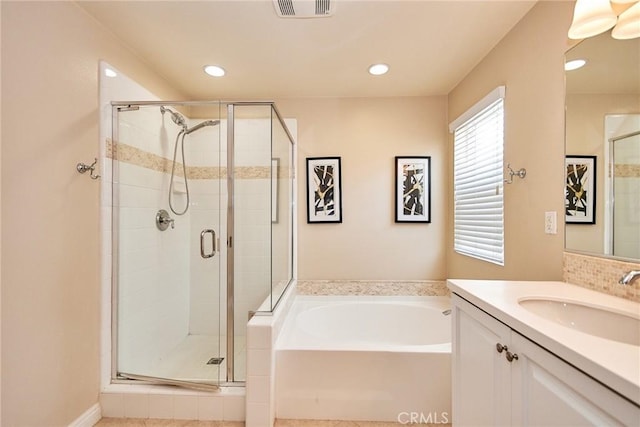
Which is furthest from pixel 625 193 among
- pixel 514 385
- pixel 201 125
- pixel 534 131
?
pixel 201 125

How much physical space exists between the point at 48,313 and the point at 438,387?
6.80ft

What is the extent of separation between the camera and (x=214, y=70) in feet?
7.27

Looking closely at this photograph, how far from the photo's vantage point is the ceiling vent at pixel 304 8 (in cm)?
147

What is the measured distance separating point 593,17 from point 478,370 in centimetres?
142

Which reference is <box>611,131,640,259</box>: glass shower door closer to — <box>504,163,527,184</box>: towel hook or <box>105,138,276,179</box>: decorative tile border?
<box>504,163,527,184</box>: towel hook

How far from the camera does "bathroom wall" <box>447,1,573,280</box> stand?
1397 millimetres

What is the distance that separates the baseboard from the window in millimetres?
2628

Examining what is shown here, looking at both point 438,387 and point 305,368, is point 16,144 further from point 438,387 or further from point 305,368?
point 438,387

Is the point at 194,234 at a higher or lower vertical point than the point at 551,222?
lower

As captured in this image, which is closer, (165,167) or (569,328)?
(569,328)

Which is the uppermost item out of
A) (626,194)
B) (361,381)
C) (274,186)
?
(274,186)

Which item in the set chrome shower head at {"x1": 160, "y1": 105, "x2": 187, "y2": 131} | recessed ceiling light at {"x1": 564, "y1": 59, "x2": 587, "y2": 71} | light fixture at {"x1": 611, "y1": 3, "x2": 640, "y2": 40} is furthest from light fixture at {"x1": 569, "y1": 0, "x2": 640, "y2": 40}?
chrome shower head at {"x1": 160, "y1": 105, "x2": 187, "y2": 131}

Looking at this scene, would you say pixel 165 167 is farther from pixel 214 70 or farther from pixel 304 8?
pixel 304 8

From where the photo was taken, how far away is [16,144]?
4.06ft
